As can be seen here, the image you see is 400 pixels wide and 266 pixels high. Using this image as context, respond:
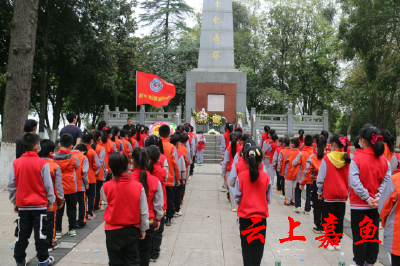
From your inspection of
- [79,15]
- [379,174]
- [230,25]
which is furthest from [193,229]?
[230,25]

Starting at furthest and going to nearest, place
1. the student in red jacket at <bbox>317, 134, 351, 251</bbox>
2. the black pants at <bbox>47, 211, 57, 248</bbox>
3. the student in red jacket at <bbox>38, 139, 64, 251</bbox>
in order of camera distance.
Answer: the student in red jacket at <bbox>317, 134, 351, 251</bbox> < the black pants at <bbox>47, 211, 57, 248</bbox> < the student in red jacket at <bbox>38, 139, 64, 251</bbox>

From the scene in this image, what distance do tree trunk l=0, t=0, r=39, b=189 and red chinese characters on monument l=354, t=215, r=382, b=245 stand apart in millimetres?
7832

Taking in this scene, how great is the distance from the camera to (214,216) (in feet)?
21.7

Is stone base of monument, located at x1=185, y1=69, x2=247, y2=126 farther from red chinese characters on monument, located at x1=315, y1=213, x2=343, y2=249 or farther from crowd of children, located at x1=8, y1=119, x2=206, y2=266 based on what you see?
red chinese characters on monument, located at x1=315, y1=213, x2=343, y2=249

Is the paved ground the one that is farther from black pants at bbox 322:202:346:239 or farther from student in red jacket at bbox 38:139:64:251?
student in red jacket at bbox 38:139:64:251


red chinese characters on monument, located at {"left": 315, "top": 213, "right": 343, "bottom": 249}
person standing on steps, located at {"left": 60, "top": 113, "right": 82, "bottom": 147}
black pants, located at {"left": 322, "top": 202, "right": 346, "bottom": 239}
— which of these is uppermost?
person standing on steps, located at {"left": 60, "top": 113, "right": 82, "bottom": 147}

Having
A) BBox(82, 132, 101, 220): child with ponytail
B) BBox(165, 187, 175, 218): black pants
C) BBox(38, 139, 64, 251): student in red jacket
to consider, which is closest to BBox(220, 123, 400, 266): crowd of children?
BBox(165, 187, 175, 218): black pants

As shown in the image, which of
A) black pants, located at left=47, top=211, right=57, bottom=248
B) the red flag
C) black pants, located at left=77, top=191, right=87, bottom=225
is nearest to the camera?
black pants, located at left=47, top=211, right=57, bottom=248

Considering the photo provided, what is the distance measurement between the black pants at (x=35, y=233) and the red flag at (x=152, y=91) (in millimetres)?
Result: 7510

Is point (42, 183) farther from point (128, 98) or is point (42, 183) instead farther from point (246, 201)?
point (128, 98)

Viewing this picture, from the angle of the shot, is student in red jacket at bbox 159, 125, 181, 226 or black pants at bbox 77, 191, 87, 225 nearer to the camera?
A: student in red jacket at bbox 159, 125, 181, 226

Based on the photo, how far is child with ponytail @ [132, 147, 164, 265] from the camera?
11.3ft

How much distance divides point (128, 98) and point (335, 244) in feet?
82.9

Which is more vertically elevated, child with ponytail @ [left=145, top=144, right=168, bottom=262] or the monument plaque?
the monument plaque
